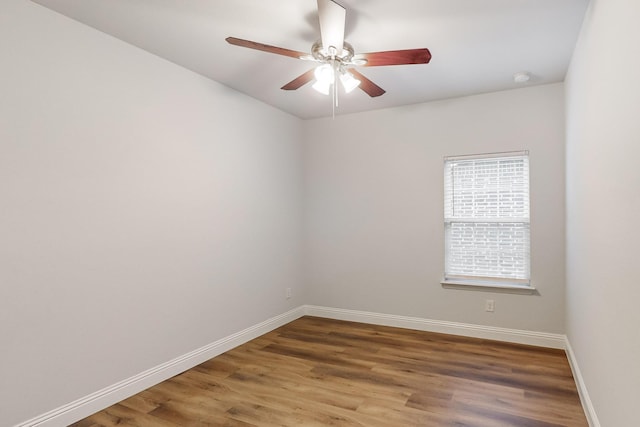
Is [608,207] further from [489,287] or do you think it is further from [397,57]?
[489,287]

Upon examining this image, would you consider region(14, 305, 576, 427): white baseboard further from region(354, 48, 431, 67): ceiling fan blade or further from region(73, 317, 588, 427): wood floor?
region(354, 48, 431, 67): ceiling fan blade

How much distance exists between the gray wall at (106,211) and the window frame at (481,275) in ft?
6.85

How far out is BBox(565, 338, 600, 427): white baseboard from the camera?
212 centimetres

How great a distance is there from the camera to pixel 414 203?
4184mm

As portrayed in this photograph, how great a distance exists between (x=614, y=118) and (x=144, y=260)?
2.96 meters

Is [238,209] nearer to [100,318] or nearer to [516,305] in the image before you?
[100,318]

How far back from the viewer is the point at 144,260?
112 inches

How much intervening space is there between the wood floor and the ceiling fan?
7.20ft

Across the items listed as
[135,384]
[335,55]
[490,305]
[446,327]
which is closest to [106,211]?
[135,384]

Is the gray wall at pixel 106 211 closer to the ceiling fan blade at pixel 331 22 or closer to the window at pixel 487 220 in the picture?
the ceiling fan blade at pixel 331 22

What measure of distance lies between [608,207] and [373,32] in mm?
1734

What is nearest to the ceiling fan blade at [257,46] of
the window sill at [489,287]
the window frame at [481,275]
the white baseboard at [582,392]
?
the window frame at [481,275]

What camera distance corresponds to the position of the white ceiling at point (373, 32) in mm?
2254

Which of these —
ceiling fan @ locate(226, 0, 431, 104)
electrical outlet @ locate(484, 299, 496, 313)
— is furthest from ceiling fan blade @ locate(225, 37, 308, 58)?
electrical outlet @ locate(484, 299, 496, 313)
